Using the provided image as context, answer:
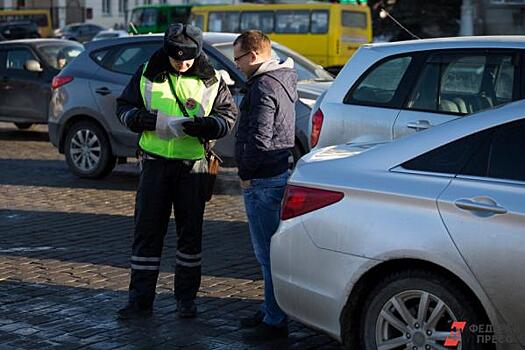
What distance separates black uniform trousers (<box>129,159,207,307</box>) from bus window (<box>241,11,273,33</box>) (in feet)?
87.3

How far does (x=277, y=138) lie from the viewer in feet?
18.9

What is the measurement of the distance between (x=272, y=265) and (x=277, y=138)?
86 centimetres

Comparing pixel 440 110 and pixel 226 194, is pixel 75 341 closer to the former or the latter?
pixel 440 110

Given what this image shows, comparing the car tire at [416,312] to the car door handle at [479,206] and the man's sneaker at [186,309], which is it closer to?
the car door handle at [479,206]

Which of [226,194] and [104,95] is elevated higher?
[104,95]

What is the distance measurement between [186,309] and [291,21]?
26.3 metres

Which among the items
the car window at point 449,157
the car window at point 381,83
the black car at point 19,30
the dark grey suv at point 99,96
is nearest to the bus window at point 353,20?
the dark grey suv at point 99,96

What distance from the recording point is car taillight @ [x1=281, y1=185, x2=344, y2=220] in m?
4.97

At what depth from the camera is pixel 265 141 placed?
5641mm

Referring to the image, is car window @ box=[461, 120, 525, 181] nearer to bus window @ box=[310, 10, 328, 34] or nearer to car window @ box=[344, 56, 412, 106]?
car window @ box=[344, 56, 412, 106]

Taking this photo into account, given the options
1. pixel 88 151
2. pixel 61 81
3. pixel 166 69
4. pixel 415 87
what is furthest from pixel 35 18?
pixel 166 69

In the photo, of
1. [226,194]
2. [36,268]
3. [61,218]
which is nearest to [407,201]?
[36,268]

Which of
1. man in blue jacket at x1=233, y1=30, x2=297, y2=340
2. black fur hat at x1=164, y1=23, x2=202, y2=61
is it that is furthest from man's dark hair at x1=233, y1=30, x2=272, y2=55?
black fur hat at x1=164, y1=23, x2=202, y2=61

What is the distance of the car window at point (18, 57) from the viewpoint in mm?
16656
